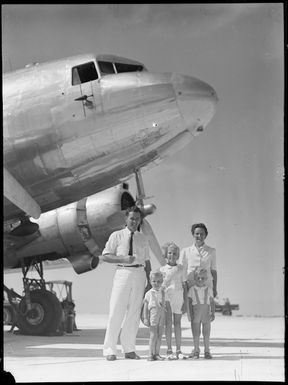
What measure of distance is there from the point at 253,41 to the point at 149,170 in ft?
10.00

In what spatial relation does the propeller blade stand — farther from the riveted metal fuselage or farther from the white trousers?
the riveted metal fuselage

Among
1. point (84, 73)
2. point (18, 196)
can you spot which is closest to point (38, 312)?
point (18, 196)

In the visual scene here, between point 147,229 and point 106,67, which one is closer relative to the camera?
point 147,229

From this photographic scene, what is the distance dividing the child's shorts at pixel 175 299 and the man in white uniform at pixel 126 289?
375 millimetres

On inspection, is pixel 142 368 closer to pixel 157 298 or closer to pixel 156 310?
pixel 156 310

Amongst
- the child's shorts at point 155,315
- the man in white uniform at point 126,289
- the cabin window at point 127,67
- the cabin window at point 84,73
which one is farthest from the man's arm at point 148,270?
the cabin window at point 127,67

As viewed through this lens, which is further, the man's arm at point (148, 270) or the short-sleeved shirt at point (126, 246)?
the man's arm at point (148, 270)

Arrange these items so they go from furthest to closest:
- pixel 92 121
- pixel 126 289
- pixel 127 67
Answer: pixel 127 67, pixel 92 121, pixel 126 289

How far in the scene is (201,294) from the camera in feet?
24.0

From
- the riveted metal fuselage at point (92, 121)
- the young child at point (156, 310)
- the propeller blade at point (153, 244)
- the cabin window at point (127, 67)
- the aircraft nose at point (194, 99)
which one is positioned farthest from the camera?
the cabin window at point (127, 67)

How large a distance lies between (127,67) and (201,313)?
14.3 ft

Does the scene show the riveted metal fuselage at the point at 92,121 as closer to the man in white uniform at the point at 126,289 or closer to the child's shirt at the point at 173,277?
the man in white uniform at the point at 126,289

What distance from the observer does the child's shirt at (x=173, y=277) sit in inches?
284

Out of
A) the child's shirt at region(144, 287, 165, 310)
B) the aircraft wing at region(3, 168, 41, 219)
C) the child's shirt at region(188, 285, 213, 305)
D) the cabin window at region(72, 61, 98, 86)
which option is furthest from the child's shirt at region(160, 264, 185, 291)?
the cabin window at region(72, 61, 98, 86)
